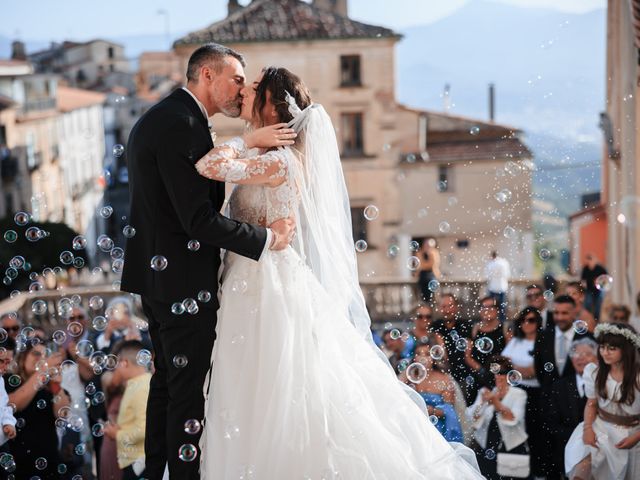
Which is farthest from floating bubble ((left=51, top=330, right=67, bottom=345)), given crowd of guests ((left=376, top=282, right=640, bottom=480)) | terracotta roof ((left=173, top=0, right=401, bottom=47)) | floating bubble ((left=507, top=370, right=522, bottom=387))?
terracotta roof ((left=173, top=0, right=401, bottom=47))

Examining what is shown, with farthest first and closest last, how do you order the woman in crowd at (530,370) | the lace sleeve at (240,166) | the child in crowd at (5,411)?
1. the woman in crowd at (530,370)
2. the child in crowd at (5,411)
3. the lace sleeve at (240,166)

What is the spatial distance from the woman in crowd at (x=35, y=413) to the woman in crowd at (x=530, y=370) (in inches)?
89.5

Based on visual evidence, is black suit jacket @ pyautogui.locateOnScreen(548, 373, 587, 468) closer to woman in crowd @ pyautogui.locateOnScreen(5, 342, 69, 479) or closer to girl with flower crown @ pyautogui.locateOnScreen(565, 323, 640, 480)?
girl with flower crown @ pyautogui.locateOnScreen(565, 323, 640, 480)

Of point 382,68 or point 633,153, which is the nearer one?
point 633,153

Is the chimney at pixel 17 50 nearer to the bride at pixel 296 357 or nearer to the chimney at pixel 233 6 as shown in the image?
the chimney at pixel 233 6

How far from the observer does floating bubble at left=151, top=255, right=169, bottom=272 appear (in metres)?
3.39

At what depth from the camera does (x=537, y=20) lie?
29891mm

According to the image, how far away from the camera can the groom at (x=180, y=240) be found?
330 centimetres

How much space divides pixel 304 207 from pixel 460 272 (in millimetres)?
18010

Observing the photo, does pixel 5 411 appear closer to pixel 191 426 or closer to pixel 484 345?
pixel 191 426

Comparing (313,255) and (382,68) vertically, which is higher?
(382,68)

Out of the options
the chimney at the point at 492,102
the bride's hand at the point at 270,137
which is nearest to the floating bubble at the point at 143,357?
the bride's hand at the point at 270,137

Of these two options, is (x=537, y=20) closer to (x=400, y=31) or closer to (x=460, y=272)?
(x=400, y=31)

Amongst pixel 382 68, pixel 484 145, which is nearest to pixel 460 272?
pixel 484 145
